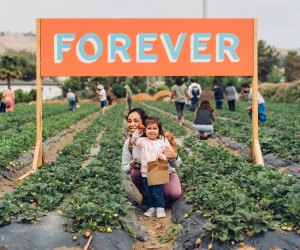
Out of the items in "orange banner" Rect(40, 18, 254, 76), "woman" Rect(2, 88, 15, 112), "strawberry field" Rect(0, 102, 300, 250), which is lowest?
"strawberry field" Rect(0, 102, 300, 250)

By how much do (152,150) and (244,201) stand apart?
4.96 ft

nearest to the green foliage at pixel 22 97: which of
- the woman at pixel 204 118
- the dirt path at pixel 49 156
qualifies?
the dirt path at pixel 49 156

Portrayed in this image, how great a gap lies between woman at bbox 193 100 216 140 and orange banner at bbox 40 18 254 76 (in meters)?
5.65

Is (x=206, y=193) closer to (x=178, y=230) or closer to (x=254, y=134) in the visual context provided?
(x=178, y=230)

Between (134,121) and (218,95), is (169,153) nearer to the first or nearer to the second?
(134,121)

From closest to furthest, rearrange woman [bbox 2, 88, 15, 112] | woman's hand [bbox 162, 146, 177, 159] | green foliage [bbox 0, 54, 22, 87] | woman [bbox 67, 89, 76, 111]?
1. woman's hand [bbox 162, 146, 177, 159]
2. woman [bbox 2, 88, 15, 112]
3. woman [bbox 67, 89, 76, 111]
4. green foliage [bbox 0, 54, 22, 87]

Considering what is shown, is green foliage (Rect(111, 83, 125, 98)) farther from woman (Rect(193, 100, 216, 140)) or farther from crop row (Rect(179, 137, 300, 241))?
crop row (Rect(179, 137, 300, 241))

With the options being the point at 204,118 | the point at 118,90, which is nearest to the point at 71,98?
the point at 204,118

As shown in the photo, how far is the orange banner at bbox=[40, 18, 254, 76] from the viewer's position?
812 cm

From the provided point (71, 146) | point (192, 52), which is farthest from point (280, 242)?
point (71, 146)

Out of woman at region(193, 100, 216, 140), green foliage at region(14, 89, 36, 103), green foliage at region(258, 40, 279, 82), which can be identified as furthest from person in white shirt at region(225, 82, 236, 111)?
green foliage at region(258, 40, 279, 82)

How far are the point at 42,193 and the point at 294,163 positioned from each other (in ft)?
16.4

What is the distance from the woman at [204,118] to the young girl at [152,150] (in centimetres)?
765

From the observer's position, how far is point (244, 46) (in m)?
8.27
